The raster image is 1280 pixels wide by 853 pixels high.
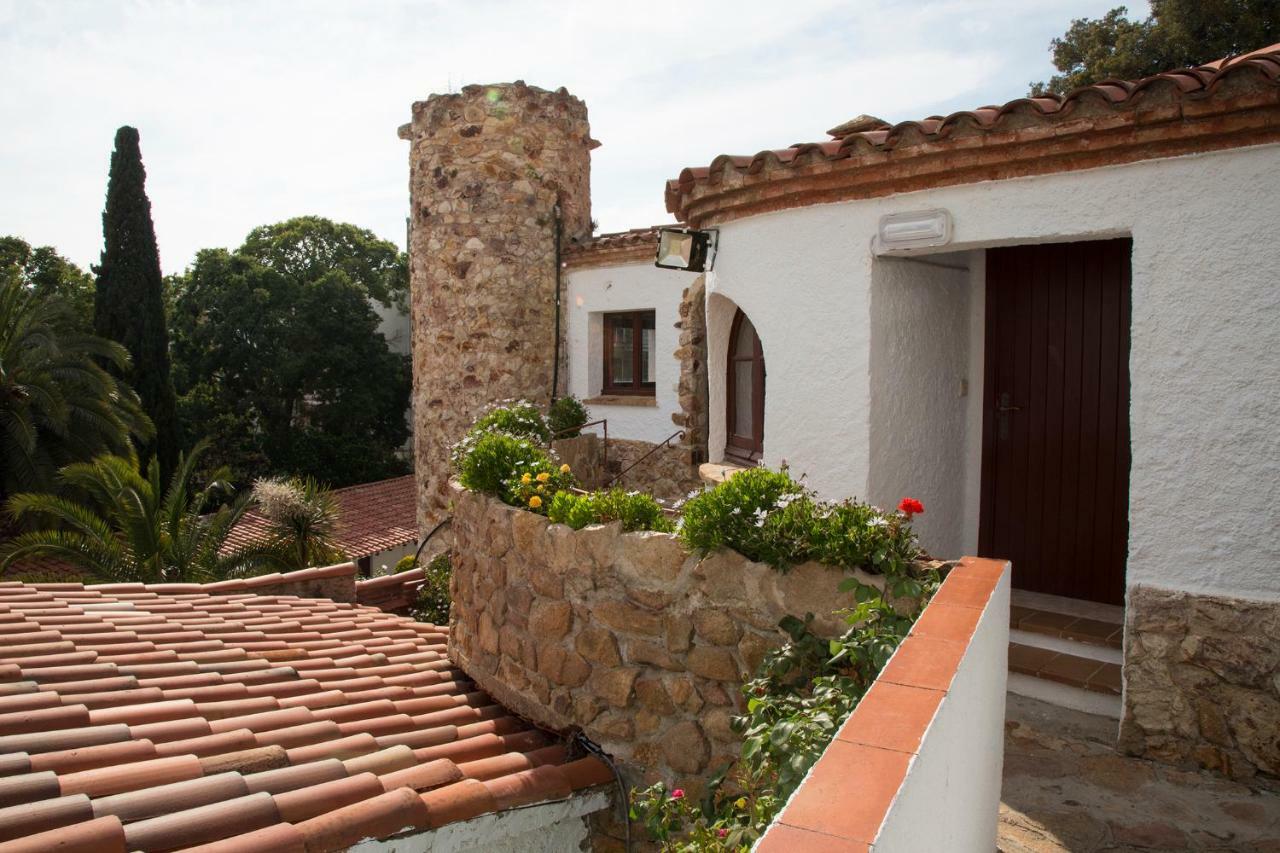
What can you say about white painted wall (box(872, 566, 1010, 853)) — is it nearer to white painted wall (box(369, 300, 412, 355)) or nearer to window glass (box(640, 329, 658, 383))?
window glass (box(640, 329, 658, 383))

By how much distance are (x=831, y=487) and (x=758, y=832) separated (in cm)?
298

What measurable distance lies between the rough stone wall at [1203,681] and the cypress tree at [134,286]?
19.3 m

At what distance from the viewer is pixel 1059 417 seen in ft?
18.4

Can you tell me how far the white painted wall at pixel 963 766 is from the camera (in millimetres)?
1672

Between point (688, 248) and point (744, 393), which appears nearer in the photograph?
point (688, 248)

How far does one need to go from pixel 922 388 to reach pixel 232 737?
4.15m

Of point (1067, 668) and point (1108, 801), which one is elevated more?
point (1067, 668)

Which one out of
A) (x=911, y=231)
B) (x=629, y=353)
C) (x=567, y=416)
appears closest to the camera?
(x=911, y=231)

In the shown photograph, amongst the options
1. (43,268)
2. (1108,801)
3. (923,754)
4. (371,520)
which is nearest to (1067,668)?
(1108,801)

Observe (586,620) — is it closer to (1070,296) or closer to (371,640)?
(371,640)

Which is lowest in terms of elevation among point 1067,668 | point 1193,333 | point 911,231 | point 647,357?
point 1067,668

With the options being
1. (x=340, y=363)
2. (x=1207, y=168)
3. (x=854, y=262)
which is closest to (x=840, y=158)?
(x=854, y=262)

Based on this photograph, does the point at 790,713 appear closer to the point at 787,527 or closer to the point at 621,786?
the point at 787,527

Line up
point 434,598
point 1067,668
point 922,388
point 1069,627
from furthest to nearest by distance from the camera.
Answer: point 434,598 < point 922,388 < point 1069,627 < point 1067,668
